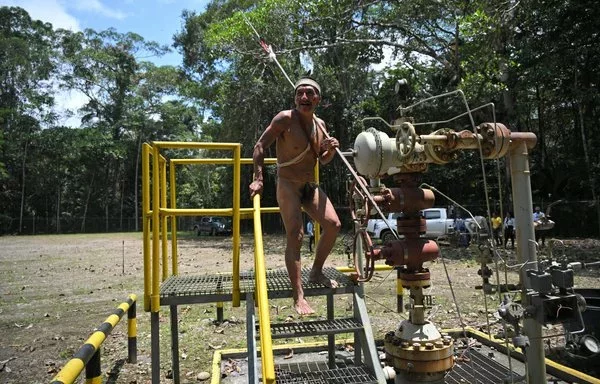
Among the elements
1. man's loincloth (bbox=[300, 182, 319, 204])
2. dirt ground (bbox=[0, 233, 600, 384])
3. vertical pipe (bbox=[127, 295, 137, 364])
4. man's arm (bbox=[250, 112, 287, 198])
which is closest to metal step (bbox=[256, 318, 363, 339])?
dirt ground (bbox=[0, 233, 600, 384])

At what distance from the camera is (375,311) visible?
7648 millimetres

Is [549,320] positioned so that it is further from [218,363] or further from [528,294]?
[218,363]

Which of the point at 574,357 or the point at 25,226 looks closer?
the point at 574,357

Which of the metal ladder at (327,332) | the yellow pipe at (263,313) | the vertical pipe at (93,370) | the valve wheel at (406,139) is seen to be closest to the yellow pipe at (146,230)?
the vertical pipe at (93,370)

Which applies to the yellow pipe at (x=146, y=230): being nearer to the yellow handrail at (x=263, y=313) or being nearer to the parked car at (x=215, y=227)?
the yellow handrail at (x=263, y=313)

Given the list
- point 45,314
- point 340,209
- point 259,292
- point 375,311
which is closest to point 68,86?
point 340,209

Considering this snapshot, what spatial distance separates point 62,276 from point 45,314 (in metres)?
5.10

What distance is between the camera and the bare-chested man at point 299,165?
12.2 feet

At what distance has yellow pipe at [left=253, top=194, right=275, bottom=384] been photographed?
2.27m

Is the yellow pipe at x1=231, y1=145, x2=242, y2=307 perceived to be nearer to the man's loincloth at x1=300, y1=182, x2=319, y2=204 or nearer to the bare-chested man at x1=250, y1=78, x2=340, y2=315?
the bare-chested man at x1=250, y1=78, x2=340, y2=315

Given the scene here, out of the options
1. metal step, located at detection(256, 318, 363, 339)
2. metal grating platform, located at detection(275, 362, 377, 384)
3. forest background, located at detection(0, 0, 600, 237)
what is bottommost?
metal grating platform, located at detection(275, 362, 377, 384)

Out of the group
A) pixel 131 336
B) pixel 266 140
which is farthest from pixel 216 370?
pixel 266 140

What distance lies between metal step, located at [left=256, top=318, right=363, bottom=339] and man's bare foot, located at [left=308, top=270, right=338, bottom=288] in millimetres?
314

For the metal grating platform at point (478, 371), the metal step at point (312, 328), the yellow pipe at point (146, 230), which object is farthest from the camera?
the metal grating platform at point (478, 371)
